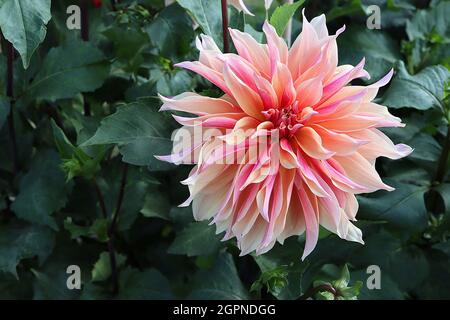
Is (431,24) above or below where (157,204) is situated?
above

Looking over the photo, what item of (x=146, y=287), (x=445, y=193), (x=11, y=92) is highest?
(x=11, y=92)

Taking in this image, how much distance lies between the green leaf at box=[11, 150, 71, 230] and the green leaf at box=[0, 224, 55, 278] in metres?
0.02

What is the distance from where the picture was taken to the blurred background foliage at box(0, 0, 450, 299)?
60cm

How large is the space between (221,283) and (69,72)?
262 millimetres

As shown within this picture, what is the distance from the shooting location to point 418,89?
2.01 feet

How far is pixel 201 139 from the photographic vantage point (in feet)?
1.48

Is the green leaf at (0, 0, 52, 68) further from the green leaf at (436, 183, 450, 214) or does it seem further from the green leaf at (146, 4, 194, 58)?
the green leaf at (436, 183, 450, 214)

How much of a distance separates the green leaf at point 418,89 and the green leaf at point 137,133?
213mm

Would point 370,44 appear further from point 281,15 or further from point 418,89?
point 281,15

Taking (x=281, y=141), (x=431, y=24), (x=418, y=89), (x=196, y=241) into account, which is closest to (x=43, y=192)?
(x=196, y=241)

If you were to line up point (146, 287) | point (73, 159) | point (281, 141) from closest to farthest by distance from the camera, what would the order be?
point (281, 141) < point (73, 159) < point (146, 287)

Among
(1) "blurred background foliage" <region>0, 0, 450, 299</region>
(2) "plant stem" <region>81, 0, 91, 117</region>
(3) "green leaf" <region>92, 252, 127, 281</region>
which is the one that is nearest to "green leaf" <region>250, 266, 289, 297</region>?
(1) "blurred background foliage" <region>0, 0, 450, 299</region>

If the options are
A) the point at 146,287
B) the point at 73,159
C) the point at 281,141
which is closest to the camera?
the point at 281,141
